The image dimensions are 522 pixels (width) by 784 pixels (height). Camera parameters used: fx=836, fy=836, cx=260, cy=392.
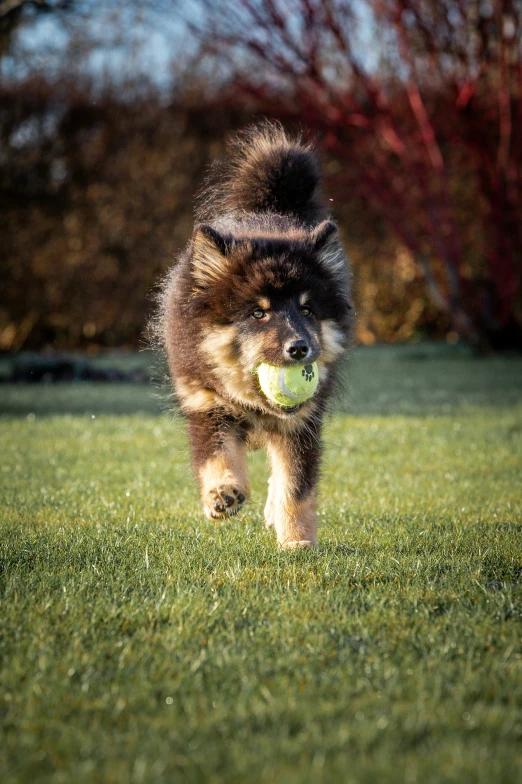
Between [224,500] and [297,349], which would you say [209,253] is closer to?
[297,349]

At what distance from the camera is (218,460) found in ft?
13.9

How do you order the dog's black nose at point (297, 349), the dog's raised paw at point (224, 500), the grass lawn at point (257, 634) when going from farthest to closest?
the dog's raised paw at point (224, 500) < the dog's black nose at point (297, 349) < the grass lawn at point (257, 634)

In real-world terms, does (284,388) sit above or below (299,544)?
above

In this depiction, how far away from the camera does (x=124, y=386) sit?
1241 centimetres

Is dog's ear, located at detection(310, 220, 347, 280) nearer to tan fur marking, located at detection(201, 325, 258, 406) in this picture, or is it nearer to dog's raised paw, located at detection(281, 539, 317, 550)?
tan fur marking, located at detection(201, 325, 258, 406)

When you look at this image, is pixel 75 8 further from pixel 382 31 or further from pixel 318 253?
pixel 318 253

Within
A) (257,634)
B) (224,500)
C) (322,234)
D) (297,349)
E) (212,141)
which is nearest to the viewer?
(257,634)

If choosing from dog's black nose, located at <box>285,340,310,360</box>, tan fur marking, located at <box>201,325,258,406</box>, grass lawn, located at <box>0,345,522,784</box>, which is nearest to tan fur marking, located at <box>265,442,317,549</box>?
grass lawn, located at <box>0,345,522,784</box>

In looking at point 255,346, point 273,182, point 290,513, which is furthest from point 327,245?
point 290,513

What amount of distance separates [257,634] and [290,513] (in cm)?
140

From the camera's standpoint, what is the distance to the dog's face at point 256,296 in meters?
4.08

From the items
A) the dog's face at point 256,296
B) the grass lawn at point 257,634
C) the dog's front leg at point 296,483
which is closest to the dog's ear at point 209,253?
the dog's face at point 256,296

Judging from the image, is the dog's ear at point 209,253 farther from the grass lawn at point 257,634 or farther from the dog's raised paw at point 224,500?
the grass lawn at point 257,634

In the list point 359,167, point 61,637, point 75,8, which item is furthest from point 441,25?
point 61,637
